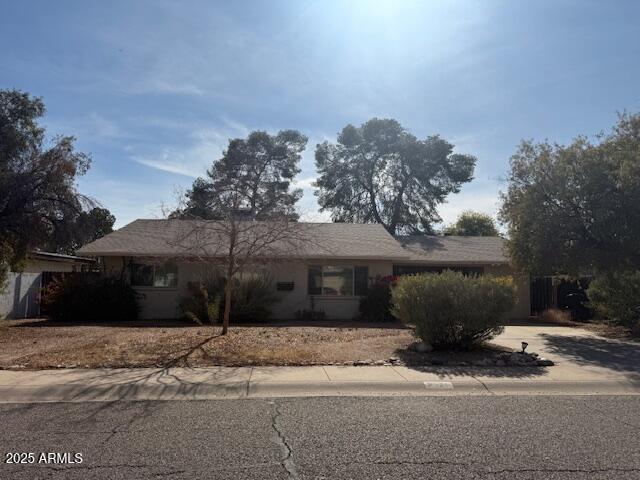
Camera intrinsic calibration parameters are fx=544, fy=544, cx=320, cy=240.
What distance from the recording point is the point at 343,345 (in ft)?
40.2

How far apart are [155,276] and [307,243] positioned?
19.8ft

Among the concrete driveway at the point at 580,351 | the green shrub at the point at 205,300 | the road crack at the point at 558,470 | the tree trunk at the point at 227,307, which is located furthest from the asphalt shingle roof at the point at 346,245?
the road crack at the point at 558,470

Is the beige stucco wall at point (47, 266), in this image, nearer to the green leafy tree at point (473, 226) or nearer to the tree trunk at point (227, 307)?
the tree trunk at point (227, 307)

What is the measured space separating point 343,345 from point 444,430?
6393 mm

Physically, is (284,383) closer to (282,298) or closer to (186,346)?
(186,346)

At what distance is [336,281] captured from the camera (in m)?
21.1

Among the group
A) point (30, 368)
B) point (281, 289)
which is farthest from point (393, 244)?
point (30, 368)

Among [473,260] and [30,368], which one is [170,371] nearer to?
[30,368]

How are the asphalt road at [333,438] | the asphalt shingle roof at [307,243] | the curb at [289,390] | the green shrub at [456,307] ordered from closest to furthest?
the asphalt road at [333,438] < the curb at [289,390] < the green shrub at [456,307] < the asphalt shingle roof at [307,243]

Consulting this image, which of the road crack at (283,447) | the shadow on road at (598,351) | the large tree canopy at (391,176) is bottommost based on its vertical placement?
the road crack at (283,447)

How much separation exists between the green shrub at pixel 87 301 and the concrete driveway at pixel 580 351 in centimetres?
1283

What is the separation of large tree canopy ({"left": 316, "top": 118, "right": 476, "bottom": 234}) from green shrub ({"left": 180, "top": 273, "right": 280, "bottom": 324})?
65.1ft

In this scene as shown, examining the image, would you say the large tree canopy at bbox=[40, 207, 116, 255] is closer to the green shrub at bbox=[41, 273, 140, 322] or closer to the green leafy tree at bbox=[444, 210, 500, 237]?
the green shrub at bbox=[41, 273, 140, 322]

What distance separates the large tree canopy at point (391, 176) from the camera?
3831 cm
